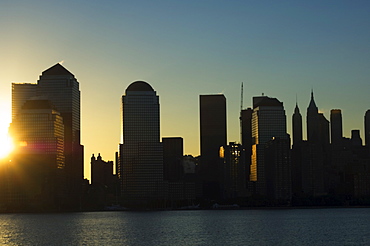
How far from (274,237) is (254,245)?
24707 mm

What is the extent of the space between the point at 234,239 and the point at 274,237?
39.1 feet

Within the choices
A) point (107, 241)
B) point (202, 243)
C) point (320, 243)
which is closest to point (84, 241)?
point (107, 241)

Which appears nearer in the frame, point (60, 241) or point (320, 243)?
point (320, 243)

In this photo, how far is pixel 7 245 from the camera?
18750cm

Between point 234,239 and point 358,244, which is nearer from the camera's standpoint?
point 358,244

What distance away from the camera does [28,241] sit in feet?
645

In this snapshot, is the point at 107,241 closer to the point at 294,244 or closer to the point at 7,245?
the point at 7,245

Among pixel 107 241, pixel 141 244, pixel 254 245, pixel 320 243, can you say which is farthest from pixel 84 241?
pixel 320 243

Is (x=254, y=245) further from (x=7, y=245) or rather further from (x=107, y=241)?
(x=7, y=245)

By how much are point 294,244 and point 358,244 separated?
14919 millimetres

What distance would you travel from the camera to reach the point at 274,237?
653 feet

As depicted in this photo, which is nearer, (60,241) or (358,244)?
(358,244)

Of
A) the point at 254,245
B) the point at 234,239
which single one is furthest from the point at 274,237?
the point at 254,245

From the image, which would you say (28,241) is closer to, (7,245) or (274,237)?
(7,245)
